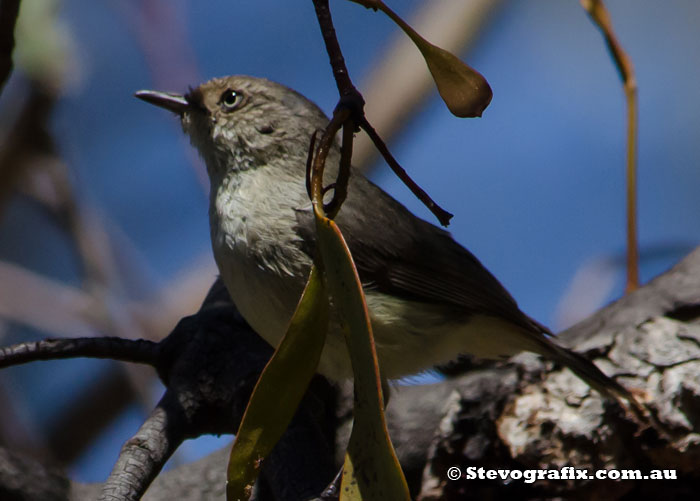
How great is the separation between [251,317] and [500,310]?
864mm

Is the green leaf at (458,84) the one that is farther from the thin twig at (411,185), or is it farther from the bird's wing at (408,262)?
the bird's wing at (408,262)

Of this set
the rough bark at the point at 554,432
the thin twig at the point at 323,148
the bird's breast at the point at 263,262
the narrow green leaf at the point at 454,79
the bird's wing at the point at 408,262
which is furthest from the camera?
the bird's wing at the point at 408,262

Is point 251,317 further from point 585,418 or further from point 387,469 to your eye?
point 387,469

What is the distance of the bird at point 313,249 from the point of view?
2443 mm

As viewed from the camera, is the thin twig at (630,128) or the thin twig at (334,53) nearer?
the thin twig at (334,53)

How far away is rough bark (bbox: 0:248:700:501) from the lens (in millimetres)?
2215

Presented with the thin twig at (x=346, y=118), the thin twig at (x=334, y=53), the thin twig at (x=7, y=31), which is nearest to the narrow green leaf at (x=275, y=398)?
the thin twig at (x=346, y=118)

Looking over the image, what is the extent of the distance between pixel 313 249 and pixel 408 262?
17.7 inches

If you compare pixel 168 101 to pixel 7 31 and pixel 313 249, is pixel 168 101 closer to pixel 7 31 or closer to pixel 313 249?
pixel 313 249

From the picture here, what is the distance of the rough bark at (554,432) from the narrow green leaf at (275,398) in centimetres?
81

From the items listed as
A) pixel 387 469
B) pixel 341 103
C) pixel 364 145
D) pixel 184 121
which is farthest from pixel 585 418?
pixel 364 145

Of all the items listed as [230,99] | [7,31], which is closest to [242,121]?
[230,99]

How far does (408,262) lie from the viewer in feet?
9.09

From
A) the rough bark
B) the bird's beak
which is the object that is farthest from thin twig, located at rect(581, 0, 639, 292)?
the bird's beak
